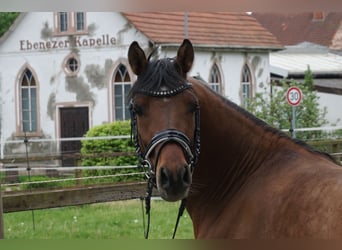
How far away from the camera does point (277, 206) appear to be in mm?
2016

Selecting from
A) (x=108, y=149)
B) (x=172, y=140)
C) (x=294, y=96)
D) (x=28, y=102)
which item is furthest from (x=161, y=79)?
(x=28, y=102)

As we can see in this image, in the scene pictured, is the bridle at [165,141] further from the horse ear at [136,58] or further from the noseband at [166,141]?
the horse ear at [136,58]

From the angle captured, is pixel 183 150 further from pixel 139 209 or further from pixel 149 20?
pixel 149 20

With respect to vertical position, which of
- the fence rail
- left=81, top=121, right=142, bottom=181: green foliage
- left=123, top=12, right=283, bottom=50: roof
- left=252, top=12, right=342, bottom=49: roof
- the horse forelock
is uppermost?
left=252, top=12, right=342, bottom=49: roof

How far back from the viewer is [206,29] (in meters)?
8.27

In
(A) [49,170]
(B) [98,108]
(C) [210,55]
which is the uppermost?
(C) [210,55]

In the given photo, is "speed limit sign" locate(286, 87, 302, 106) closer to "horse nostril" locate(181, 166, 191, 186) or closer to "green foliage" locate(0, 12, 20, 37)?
"horse nostril" locate(181, 166, 191, 186)

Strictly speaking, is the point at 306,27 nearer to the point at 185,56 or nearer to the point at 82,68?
the point at 82,68

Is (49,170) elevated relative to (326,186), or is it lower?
lower

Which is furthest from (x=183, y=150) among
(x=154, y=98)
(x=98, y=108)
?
(x=98, y=108)

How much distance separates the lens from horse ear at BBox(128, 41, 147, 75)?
219cm

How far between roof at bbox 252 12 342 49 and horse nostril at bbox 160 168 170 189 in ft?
41.8

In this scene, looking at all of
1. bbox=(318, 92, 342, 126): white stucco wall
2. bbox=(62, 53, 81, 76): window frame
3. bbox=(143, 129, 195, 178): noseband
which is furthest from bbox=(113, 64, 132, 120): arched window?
bbox=(143, 129, 195, 178): noseband

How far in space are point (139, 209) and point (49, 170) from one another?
303 centimetres
